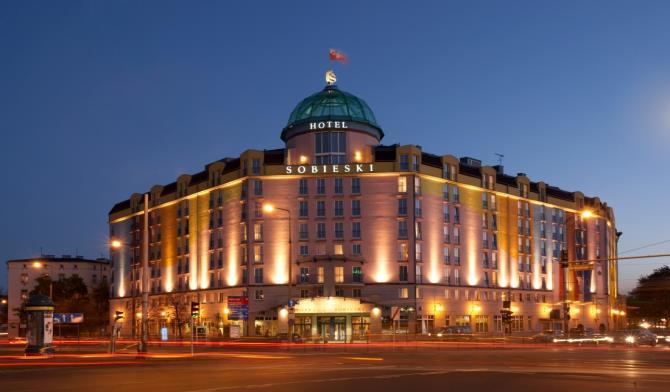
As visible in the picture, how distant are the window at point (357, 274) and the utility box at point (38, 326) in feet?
184

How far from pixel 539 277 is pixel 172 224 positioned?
58.8 metres

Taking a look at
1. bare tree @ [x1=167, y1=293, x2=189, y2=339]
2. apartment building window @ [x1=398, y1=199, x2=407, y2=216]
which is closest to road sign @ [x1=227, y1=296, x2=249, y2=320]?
apartment building window @ [x1=398, y1=199, x2=407, y2=216]

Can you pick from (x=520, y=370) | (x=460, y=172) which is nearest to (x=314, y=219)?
(x=460, y=172)

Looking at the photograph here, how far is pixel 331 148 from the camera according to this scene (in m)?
101

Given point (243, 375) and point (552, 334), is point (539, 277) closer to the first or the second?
point (552, 334)

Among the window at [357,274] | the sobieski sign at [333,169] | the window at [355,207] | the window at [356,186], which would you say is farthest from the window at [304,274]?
the sobieski sign at [333,169]

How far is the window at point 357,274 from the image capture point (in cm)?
9656

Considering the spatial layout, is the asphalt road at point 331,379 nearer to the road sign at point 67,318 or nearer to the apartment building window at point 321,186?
the road sign at point 67,318

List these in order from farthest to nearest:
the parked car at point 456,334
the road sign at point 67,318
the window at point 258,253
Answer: the window at point 258,253, the parked car at point 456,334, the road sign at point 67,318

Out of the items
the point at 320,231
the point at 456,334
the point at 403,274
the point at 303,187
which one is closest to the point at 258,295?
the point at 320,231

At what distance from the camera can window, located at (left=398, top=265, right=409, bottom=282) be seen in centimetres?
9731

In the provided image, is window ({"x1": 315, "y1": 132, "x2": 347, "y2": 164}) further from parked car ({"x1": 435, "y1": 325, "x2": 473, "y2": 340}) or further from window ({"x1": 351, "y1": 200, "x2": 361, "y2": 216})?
parked car ({"x1": 435, "y1": 325, "x2": 473, "y2": 340})

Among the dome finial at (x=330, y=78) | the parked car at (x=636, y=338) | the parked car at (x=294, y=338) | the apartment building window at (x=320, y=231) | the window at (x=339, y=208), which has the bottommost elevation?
the parked car at (x=294, y=338)

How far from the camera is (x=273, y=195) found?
10094cm
